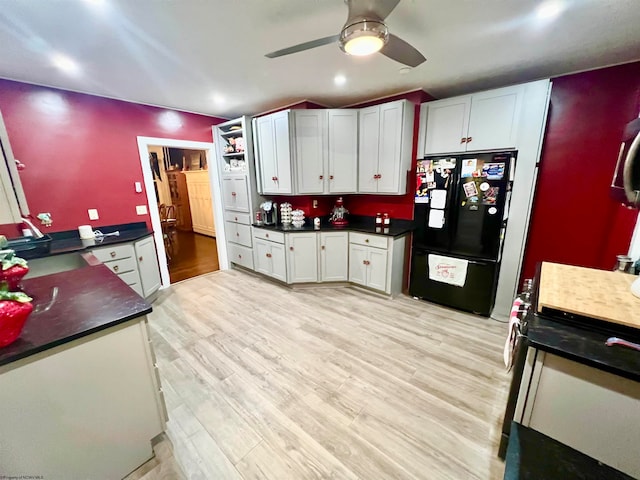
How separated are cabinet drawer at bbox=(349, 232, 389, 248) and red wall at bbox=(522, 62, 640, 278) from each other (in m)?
1.59

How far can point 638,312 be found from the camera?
1.07m

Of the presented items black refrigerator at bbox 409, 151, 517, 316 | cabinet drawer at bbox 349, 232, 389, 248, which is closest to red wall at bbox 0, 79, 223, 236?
cabinet drawer at bbox 349, 232, 389, 248

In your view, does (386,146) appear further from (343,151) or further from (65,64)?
(65,64)

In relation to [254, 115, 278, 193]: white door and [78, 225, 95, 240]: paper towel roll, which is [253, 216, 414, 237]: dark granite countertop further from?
[78, 225, 95, 240]: paper towel roll

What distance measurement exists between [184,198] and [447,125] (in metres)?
6.92

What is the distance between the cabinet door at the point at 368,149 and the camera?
309cm

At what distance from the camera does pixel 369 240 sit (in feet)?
10.4

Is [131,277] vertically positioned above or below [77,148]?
below

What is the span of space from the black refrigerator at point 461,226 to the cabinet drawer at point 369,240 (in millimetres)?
379

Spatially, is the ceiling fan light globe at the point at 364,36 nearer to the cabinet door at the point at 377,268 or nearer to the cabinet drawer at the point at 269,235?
the cabinet door at the point at 377,268

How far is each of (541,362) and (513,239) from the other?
184 cm

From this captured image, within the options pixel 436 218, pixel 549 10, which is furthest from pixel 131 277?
pixel 549 10

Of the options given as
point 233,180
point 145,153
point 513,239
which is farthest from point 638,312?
point 145,153

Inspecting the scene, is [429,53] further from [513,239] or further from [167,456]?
[167,456]
